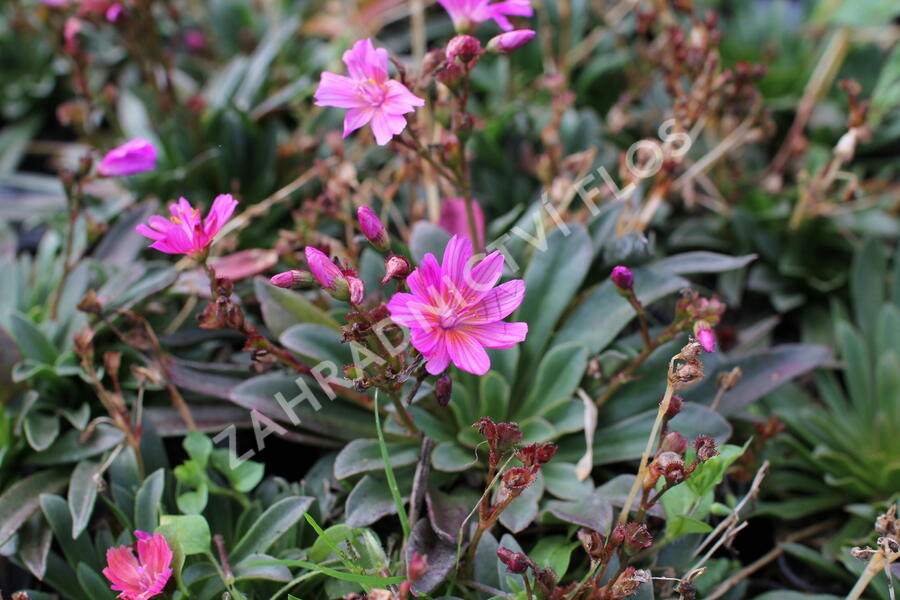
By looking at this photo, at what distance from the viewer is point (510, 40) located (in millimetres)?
1478

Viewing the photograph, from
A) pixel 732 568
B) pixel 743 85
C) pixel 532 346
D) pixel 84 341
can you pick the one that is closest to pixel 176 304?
pixel 84 341

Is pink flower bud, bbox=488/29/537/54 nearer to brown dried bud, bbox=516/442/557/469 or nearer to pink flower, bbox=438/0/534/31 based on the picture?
pink flower, bbox=438/0/534/31

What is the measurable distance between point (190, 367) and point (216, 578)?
47cm

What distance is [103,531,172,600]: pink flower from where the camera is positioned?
134cm

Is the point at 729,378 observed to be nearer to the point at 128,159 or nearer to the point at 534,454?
the point at 534,454

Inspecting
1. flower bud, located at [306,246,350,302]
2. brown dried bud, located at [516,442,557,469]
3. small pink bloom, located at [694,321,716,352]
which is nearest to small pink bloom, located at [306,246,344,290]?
flower bud, located at [306,246,350,302]

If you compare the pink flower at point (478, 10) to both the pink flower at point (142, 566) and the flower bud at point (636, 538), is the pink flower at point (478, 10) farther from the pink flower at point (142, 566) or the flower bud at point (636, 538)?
the pink flower at point (142, 566)

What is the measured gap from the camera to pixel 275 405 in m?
1.62

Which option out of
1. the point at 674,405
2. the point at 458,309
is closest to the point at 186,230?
the point at 458,309

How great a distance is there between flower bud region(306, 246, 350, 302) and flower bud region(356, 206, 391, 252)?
0.31 feet

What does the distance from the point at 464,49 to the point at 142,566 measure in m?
1.03

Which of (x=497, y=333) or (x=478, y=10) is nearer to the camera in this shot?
(x=497, y=333)

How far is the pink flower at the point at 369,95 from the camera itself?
1329 mm

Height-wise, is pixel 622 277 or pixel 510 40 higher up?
pixel 510 40
